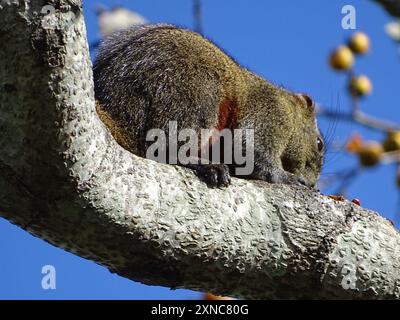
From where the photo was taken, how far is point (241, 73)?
5832mm

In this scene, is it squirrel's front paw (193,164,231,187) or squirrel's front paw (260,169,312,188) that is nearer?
squirrel's front paw (193,164,231,187)

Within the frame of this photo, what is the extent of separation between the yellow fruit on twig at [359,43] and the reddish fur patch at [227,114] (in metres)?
1.05

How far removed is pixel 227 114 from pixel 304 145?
1293mm

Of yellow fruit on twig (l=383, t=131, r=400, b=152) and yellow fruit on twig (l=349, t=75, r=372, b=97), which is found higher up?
yellow fruit on twig (l=349, t=75, r=372, b=97)

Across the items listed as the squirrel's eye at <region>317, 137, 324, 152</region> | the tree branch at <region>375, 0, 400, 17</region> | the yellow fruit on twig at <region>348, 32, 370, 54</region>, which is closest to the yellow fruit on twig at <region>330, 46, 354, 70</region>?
the yellow fruit on twig at <region>348, 32, 370, 54</region>

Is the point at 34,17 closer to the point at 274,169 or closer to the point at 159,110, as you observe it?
the point at 159,110

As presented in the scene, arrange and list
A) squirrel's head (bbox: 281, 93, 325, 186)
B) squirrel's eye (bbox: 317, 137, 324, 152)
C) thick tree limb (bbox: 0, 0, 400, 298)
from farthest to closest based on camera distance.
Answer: squirrel's eye (bbox: 317, 137, 324, 152) < squirrel's head (bbox: 281, 93, 325, 186) < thick tree limb (bbox: 0, 0, 400, 298)

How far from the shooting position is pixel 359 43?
4.56 meters

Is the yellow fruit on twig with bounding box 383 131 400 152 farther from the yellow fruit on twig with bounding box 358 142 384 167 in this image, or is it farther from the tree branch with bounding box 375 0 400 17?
the tree branch with bounding box 375 0 400 17

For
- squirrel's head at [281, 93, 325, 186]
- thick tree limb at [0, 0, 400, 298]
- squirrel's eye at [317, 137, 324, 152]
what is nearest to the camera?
thick tree limb at [0, 0, 400, 298]

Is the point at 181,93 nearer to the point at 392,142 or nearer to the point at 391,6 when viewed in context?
the point at 392,142

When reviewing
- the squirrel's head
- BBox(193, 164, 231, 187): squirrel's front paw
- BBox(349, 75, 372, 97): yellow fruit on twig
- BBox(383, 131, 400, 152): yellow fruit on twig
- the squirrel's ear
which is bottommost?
BBox(193, 164, 231, 187): squirrel's front paw

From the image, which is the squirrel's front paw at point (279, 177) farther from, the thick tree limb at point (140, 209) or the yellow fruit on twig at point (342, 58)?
the thick tree limb at point (140, 209)

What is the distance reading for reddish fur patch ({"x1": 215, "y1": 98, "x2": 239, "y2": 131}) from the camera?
5.28 m
